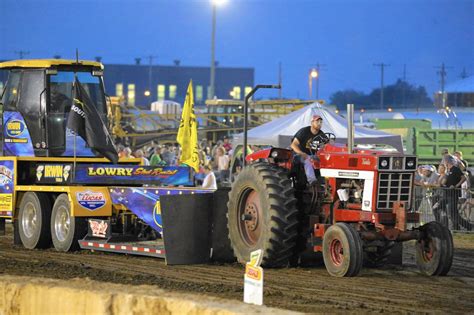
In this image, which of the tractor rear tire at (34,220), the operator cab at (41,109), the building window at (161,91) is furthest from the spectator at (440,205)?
the building window at (161,91)

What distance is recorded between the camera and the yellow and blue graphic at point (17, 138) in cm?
1744

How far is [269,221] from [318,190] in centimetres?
79

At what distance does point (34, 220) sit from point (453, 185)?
883 cm

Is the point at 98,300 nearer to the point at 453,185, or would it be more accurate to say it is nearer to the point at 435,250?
the point at 435,250

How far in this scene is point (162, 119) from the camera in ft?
163

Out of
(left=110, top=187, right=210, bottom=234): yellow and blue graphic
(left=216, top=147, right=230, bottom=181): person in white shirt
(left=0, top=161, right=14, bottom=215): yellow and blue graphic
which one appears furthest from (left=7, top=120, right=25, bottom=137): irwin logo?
(left=216, top=147, right=230, bottom=181): person in white shirt

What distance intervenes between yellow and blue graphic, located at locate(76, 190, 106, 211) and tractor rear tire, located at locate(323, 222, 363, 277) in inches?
171

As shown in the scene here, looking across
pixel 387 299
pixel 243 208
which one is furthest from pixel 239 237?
pixel 387 299

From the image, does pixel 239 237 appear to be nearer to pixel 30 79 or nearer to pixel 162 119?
pixel 30 79

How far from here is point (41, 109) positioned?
17328 millimetres

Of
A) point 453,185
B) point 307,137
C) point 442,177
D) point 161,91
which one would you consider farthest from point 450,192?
point 161,91

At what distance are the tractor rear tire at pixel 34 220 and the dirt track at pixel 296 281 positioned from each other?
0.71 meters

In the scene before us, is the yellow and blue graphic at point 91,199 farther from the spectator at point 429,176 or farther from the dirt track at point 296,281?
the spectator at point 429,176

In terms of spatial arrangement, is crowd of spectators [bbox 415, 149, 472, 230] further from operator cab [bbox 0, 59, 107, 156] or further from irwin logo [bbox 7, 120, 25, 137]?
irwin logo [bbox 7, 120, 25, 137]
